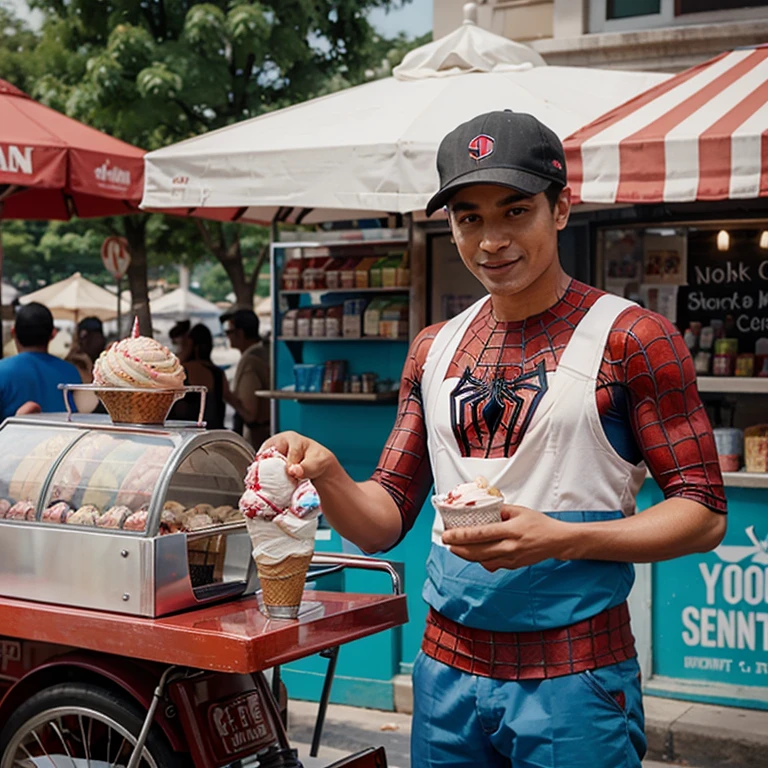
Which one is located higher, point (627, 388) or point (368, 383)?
point (627, 388)

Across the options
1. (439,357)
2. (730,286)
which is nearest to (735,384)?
(730,286)

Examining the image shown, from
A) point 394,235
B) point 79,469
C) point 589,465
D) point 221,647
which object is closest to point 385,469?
point 589,465

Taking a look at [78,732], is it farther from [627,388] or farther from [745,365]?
[745,365]

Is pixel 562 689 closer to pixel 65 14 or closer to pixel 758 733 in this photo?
pixel 758 733

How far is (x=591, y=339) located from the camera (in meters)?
2.30

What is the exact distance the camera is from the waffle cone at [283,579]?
10.4 ft

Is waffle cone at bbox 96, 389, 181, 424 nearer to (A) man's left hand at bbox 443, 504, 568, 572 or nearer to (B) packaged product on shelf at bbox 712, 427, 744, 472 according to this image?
(A) man's left hand at bbox 443, 504, 568, 572

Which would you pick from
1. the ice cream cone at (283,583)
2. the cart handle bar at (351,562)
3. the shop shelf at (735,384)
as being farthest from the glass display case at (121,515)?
the shop shelf at (735,384)

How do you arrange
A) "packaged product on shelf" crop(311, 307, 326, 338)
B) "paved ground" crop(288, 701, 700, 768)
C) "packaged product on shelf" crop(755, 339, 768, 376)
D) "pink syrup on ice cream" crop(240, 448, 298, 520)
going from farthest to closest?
Result: "packaged product on shelf" crop(311, 307, 326, 338)
"packaged product on shelf" crop(755, 339, 768, 376)
"paved ground" crop(288, 701, 700, 768)
"pink syrup on ice cream" crop(240, 448, 298, 520)

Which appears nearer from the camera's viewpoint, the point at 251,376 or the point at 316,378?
the point at 316,378

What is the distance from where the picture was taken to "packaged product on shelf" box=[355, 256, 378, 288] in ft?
26.3

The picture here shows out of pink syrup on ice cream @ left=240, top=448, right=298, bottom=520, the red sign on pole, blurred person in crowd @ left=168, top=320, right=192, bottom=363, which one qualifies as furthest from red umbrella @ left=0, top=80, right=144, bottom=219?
the red sign on pole

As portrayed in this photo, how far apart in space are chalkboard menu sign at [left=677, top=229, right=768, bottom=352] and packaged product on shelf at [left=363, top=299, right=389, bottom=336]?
2.00 m

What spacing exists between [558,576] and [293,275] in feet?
20.4
